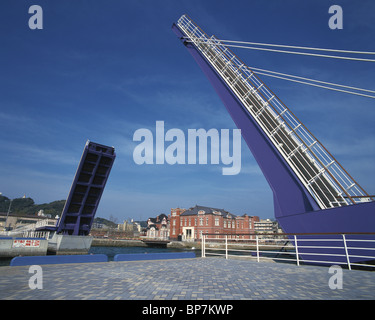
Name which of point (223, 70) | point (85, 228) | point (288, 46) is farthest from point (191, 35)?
point (85, 228)

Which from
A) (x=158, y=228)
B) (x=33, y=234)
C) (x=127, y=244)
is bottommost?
(x=127, y=244)

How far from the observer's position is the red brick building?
206ft

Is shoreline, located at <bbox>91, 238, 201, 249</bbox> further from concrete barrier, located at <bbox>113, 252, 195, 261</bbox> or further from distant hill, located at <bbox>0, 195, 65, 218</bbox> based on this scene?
distant hill, located at <bbox>0, 195, 65, 218</bbox>

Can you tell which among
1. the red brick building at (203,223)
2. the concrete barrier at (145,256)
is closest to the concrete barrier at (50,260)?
the concrete barrier at (145,256)

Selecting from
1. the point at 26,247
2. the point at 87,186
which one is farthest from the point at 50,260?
the point at 26,247

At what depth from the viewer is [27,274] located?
18.5 feet

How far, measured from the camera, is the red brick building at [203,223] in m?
→ 62.7

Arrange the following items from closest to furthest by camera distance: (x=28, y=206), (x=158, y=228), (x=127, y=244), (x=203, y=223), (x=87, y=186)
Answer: (x=87, y=186) < (x=127, y=244) < (x=203, y=223) < (x=158, y=228) < (x=28, y=206)

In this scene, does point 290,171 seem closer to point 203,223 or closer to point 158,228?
point 203,223

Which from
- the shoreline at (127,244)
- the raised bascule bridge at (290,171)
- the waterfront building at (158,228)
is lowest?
the shoreline at (127,244)

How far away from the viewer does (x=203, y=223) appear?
63.2 m

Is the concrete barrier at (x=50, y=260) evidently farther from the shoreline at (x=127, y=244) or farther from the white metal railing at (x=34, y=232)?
the shoreline at (x=127, y=244)
